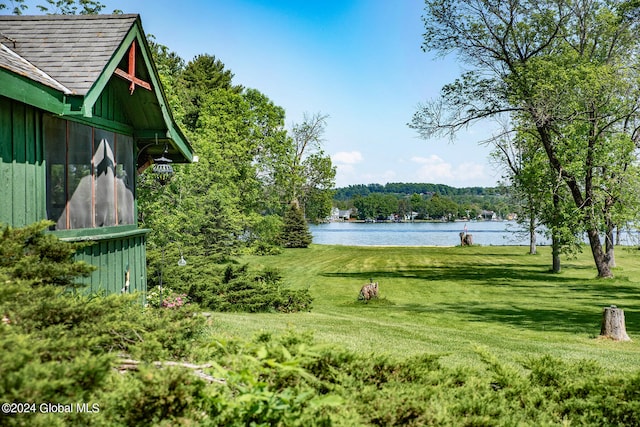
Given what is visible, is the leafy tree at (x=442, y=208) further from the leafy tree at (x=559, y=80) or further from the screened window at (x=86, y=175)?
the screened window at (x=86, y=175)

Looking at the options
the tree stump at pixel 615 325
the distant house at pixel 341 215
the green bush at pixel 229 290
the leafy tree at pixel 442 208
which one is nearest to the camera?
the tree stump at pixel 615 325

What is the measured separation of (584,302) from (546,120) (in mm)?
9026

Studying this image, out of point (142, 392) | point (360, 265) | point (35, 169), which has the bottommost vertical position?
point (360, 265)

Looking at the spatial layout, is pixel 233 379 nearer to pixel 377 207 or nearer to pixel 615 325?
pixel 615 325

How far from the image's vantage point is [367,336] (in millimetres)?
12070

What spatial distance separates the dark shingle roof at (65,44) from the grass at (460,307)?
13.5 feet

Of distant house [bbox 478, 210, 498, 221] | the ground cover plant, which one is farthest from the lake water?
distant house [bbox 478, 210, 498, 221]

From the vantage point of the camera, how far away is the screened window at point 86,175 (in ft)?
26.5

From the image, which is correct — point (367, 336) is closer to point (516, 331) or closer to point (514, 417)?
point (516, 331)

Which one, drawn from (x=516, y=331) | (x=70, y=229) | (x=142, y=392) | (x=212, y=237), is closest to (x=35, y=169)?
(x=70, y=229)

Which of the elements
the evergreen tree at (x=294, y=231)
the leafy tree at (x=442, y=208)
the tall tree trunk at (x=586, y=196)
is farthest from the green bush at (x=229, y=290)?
the leafy tree at (x=442, y=208)

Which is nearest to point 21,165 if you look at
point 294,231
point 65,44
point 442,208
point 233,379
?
point 65,44

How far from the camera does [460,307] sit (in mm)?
20438

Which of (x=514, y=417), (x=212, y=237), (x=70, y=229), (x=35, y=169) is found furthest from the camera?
(x=212, y=237)
